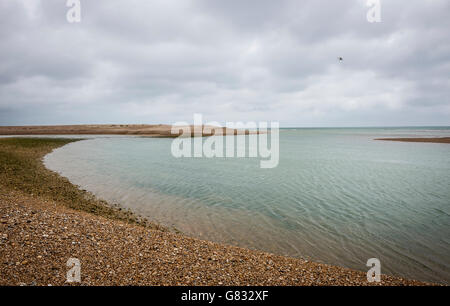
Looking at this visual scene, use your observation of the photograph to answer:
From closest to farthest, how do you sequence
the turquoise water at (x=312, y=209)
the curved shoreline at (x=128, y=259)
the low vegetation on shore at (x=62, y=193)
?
the curved shoreline at (x=128, y=259) < the turquoise water at (x=312, y=209) < the low vegetation on shore at (x=62, y=193)

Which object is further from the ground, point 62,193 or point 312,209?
point 62,193

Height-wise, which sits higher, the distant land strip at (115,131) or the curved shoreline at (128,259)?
the distant land strip at (115,131)

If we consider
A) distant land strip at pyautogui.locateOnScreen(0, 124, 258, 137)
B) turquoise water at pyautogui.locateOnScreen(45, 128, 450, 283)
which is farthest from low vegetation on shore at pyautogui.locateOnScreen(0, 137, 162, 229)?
distant land strip at pyautogui.locateOnScreen(0, 124, 258, 137)

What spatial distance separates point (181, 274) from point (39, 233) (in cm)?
513

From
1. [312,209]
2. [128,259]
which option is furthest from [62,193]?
[312,209]

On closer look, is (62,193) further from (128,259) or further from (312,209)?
(312,209)

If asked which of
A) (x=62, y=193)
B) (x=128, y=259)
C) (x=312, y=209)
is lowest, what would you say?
(x=312, y=209)

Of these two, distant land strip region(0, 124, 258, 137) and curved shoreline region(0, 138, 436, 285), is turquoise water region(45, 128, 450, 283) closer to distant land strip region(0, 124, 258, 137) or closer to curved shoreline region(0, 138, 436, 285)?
curved shoreline region(0, 138, 436, 285)

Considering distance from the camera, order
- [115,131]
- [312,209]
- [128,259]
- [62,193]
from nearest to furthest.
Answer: [128,259] < [312,209] < [62,193] < [115,131]

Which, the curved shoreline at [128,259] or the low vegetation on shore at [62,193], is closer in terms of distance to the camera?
the curved shoreline at [128,259]

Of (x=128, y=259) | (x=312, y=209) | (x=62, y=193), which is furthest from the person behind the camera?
(x=62, y=193)

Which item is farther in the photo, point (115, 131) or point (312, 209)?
point (115, 131)

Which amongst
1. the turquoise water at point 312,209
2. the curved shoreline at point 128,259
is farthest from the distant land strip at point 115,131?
the curved shoreline at point 128,259

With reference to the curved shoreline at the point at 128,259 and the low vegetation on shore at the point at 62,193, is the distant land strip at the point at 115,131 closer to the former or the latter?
the low vegetation on shore at the point at 62,193
